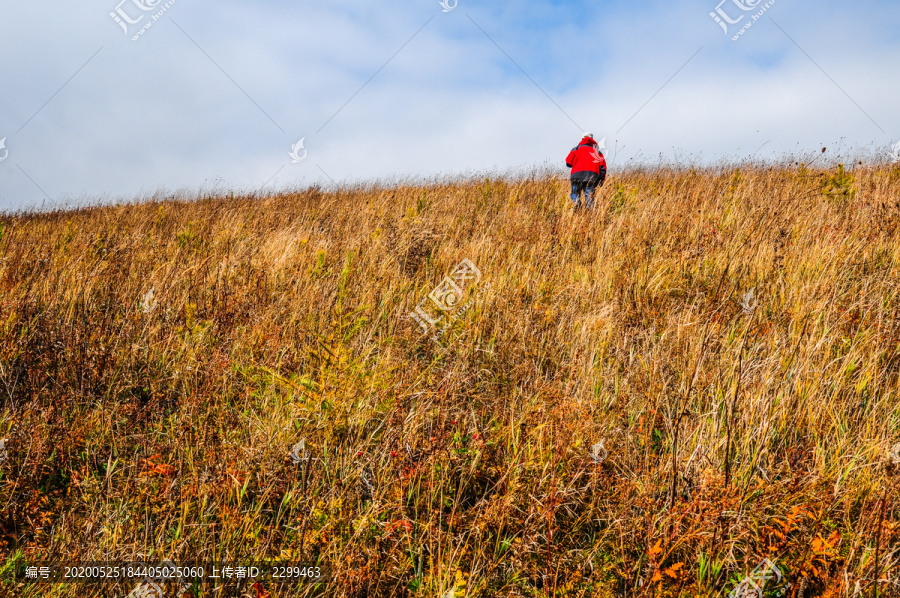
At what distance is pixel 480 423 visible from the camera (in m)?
2.18

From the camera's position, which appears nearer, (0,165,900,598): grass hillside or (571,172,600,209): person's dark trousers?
(0,165,900,598): grass hillside

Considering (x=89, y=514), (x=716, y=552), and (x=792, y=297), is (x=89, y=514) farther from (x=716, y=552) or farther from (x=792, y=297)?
(x=792, y=297)

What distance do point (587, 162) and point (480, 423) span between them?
580cm

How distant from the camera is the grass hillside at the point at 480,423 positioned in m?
1.55

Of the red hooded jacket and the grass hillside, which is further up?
the red hooded jacket

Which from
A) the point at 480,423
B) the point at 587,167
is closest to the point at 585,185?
the point at 587,167

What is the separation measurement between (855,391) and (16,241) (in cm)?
913

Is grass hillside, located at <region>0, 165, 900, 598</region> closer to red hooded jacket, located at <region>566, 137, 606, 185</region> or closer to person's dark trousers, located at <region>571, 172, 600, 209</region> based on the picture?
person's dark trousers, located at <region>571, 172, 600, 209</region>

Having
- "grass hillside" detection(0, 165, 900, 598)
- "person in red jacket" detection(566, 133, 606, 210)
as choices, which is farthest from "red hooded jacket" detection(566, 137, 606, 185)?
"grass hillside" detection(0, 165, 900, 598)

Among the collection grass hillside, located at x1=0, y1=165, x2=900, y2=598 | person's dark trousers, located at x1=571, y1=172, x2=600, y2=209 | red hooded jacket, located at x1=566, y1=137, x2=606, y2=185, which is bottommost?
grass hillside, located at x1=0, y1=165, x2=900, y2=598

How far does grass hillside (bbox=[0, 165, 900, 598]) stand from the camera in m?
1.55

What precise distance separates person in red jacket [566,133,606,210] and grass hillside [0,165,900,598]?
3.21 metres

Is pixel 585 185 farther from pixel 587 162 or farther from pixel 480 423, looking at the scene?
pixel 480 423

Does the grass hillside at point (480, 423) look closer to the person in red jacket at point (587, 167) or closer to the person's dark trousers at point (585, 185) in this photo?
the person's dark trousers at point (585, 185)
